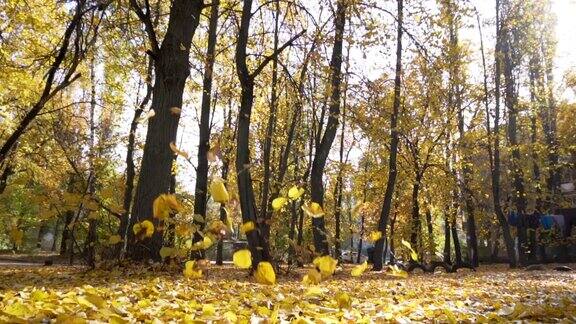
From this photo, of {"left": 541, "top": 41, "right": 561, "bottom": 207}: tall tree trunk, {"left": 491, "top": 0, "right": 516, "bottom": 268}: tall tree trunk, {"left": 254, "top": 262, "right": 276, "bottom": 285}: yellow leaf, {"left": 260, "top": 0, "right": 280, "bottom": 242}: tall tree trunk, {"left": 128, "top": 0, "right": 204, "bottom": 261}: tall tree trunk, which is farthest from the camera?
{"left": 541, "top": 41, "right": 561, "bottom": 207}: tall tree trunk

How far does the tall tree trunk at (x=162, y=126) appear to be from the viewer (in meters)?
7.09

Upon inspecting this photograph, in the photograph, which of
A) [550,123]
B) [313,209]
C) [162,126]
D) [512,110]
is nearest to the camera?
[313,209]

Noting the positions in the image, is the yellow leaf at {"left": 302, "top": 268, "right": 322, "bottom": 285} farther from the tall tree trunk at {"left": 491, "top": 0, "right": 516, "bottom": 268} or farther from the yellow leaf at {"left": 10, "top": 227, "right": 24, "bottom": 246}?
the tall tree trunk at {"left": 491, "top": 0, "right": 516, "bottom": 268}

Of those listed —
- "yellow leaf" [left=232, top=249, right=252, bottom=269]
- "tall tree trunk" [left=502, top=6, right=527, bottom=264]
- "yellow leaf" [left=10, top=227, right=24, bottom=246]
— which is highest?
"tall tree trunk" [left=502, top=6, right=527, bottom=264]

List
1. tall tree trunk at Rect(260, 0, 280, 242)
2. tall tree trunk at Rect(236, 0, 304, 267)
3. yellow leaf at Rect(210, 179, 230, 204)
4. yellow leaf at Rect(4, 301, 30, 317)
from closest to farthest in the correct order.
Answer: yellow leaf at Rect(4, 301, 30, 317) → yellow leaf at Rect(210, 179, 230, 204) → tall tree trunk at Rect(236, 0, 304, 267) → tall tree trunk at Rect(260, 0, 280, 242)

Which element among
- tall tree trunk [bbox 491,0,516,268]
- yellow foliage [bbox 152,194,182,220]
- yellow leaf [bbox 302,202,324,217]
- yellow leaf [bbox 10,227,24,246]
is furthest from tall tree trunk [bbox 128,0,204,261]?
tall tree trunk [bbox 491,0,516,268]

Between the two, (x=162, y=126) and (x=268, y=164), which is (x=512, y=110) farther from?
(x=162, y=126)

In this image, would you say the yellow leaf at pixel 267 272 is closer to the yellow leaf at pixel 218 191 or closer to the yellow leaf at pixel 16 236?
the yellow leaf at pixel 218 191

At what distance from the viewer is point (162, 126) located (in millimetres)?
7207

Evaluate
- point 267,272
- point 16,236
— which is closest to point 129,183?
point 16,236

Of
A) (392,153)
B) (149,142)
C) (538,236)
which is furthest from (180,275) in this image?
(538,236)

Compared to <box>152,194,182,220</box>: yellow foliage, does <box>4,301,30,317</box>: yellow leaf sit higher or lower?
lower

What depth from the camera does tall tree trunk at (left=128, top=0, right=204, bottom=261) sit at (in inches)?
279

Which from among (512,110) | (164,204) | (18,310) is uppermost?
(512,110)
